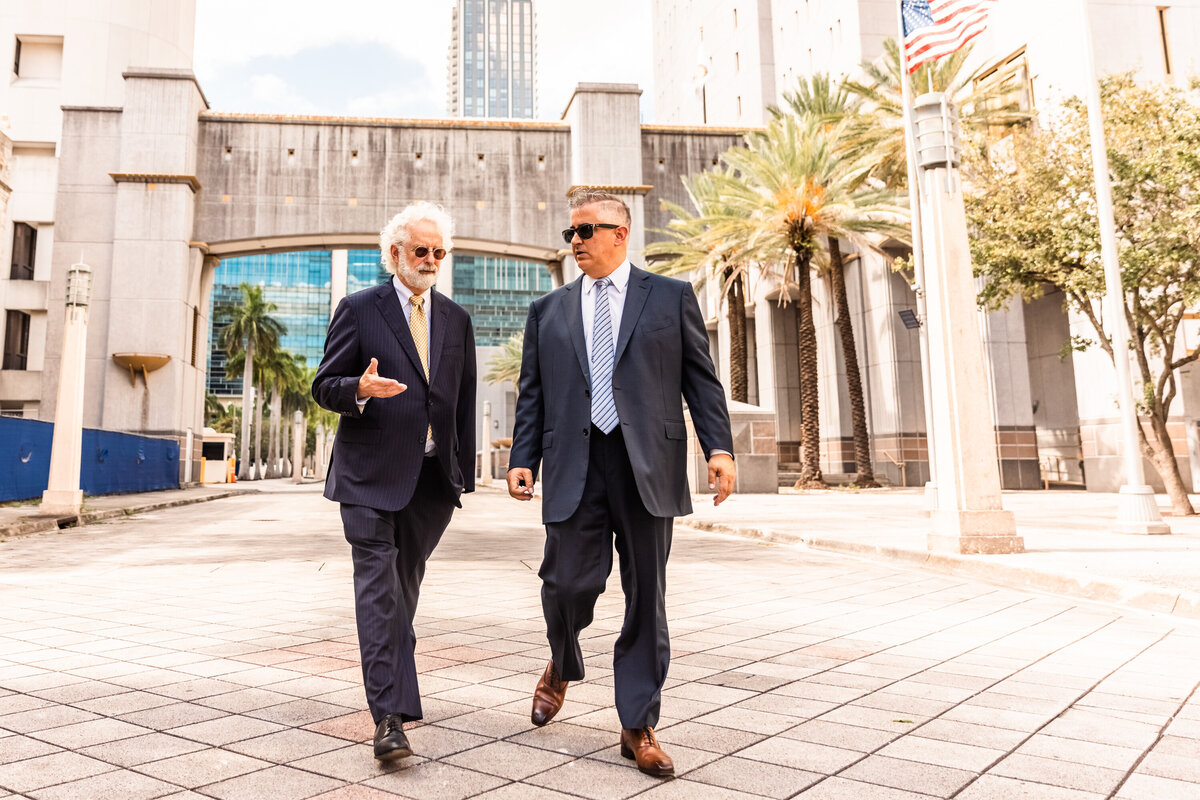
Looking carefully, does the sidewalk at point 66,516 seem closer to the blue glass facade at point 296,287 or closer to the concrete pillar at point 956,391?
the concrete pillar at point 956,391

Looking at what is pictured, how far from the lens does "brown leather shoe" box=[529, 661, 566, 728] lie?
10.8ft

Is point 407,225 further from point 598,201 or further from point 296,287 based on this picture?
point 296,287

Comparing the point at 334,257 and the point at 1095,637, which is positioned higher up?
the point at 334,257

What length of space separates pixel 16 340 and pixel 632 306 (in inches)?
1705

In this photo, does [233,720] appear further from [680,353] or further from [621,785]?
[680,353]

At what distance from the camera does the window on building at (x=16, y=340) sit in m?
37.3

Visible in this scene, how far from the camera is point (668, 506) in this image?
3.03m

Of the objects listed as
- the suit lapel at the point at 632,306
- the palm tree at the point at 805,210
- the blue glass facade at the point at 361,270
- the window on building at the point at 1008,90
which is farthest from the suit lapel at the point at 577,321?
the blue glass facade at the point at 361,270

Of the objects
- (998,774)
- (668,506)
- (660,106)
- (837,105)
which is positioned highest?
(660,106)

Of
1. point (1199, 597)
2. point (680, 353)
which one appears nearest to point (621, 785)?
point (680, 353)

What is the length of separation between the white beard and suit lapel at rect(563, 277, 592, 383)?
52 centimetres

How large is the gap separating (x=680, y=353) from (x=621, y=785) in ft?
4.98

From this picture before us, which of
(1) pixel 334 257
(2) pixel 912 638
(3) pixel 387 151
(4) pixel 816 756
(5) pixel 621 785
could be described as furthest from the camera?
(1) pixel 334 257

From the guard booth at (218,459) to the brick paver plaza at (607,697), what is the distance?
4191 cm
